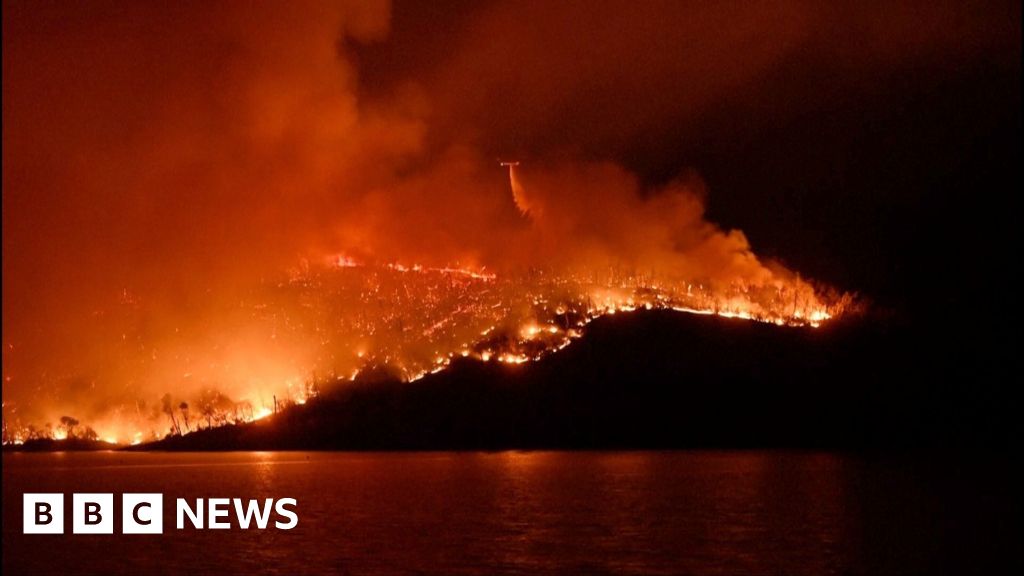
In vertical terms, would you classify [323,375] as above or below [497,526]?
above

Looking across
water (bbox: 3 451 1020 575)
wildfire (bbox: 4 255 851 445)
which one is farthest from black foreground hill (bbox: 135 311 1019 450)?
water (bbox: 3 451 1020 575)

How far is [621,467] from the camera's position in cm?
7519

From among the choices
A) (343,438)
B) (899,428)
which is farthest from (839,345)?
(343,438)

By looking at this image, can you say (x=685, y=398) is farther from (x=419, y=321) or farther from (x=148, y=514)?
(x=148, y=514)

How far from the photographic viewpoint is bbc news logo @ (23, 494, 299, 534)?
44.8 metres

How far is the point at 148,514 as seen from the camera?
166 ft

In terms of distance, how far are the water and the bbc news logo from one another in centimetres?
71

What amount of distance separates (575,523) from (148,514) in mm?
Answer: 19173

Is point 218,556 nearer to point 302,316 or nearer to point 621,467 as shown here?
point 621,467

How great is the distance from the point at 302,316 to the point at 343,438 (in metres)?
25.0

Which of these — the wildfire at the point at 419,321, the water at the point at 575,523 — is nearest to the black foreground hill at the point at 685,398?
the wildfire at the point at 419,321

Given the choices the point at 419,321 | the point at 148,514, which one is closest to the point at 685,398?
the point at 419,321

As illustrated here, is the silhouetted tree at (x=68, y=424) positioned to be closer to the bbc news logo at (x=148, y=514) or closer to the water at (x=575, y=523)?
the water at (x=575, y=523)

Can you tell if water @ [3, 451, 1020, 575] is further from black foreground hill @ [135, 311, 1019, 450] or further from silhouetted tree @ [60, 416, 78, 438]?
silhouetted tree @ [60, 416, 78, 438]
